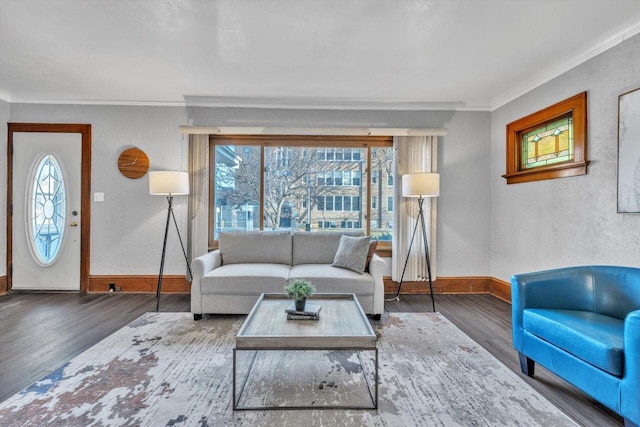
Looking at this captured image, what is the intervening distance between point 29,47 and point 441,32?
11.8 feet

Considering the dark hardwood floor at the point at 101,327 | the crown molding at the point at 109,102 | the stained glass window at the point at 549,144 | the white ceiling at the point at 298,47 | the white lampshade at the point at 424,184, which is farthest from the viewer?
the crown molding at the point at 109,102

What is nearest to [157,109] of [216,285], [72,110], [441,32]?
[72,110]

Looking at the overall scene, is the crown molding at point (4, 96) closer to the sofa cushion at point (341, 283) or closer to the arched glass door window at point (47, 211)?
the arched glass door window at point (47, 211)

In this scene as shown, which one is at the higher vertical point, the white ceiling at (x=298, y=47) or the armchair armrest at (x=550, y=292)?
the white ceiling at (x=298, y=47)

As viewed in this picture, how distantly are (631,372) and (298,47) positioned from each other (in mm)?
3055

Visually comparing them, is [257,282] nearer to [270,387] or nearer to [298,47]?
[270,387]

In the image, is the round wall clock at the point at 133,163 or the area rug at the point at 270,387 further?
the round wall clock at the point at 133,163

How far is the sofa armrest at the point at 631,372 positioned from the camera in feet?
4.94

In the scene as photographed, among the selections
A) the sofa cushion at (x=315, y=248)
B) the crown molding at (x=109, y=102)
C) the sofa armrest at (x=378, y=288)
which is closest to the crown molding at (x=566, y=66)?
the sofa cushion at (x=315, y=248)

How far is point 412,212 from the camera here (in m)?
4.30

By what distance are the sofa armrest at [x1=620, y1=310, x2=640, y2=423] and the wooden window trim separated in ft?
6.15

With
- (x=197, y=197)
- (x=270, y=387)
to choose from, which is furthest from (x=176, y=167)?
(x=270, y=387)

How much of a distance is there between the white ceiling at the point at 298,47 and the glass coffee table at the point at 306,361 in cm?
215

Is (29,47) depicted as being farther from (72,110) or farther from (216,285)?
(216,285)
